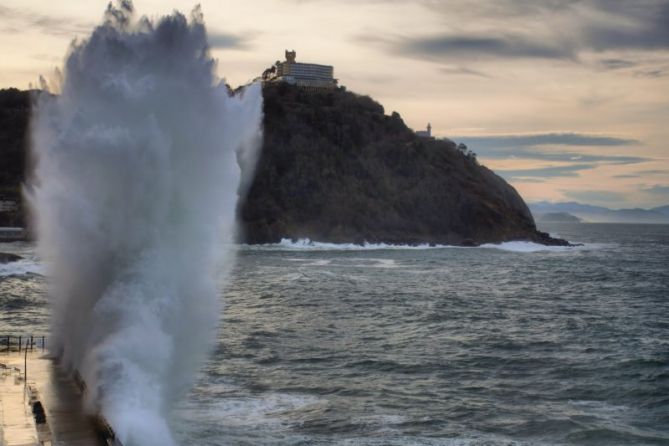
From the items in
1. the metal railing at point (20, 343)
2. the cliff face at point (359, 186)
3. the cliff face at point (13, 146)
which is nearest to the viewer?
the metal railing at point (20, 343)

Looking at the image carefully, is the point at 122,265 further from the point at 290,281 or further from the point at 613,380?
the point at 290,281

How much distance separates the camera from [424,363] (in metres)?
30.8

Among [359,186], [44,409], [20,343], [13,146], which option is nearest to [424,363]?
[20,343]

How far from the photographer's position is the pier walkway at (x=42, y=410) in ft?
56.7

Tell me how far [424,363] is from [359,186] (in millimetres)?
109828

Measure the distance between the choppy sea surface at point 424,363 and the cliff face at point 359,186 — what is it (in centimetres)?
6614

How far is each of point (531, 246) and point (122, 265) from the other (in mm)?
114398

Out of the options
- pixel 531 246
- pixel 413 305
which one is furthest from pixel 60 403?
pixel 531 246

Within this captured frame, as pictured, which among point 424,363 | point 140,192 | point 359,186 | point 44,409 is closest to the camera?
point 44,409

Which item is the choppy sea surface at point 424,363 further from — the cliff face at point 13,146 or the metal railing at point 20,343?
the cliff face at point 13,146

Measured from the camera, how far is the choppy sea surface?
72.1 feet

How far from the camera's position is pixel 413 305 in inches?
1924

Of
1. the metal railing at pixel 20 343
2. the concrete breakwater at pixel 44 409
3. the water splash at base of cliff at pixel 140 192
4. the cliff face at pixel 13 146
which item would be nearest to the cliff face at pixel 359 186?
the cliff face at pixel 13 146

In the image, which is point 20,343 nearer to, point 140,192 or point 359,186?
point 140,192
